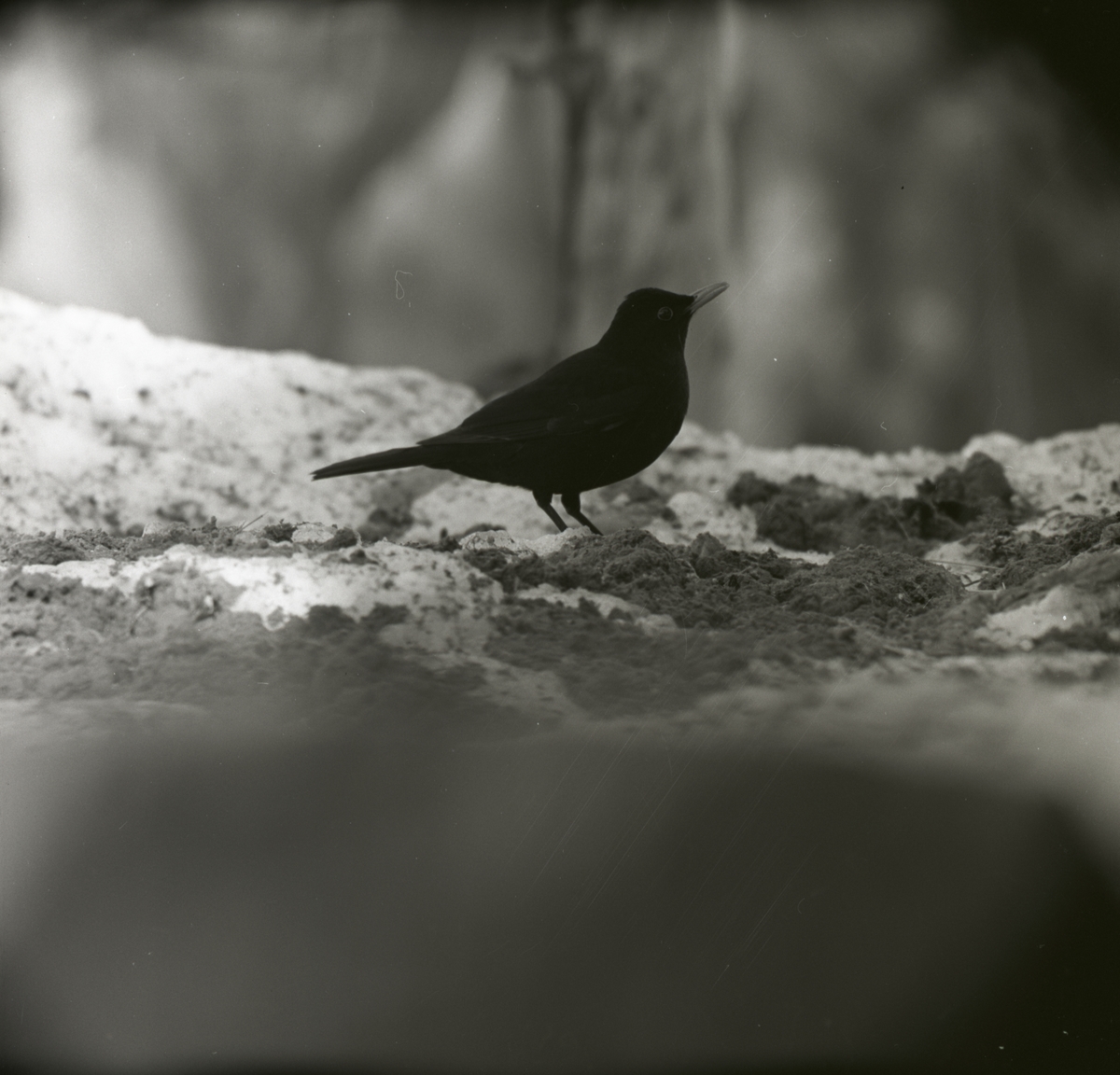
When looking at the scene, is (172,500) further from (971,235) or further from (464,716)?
(971,235)

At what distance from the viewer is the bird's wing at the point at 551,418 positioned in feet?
5.36

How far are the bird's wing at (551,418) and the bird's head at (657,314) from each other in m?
0.12

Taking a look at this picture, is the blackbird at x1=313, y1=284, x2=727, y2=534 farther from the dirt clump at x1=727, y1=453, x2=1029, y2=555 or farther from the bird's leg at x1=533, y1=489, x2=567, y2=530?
the dirt clump at x1=727, y1=453, x2=1029, y2=555

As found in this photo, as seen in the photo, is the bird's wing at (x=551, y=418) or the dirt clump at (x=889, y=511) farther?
the dirt clump at (x=889, y=511)

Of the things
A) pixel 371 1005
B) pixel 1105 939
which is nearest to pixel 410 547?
pixel 371 1005

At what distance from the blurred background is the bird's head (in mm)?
235

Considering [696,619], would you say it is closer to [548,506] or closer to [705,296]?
[548,506]

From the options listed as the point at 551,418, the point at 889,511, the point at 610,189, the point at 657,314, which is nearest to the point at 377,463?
the point at 551,418

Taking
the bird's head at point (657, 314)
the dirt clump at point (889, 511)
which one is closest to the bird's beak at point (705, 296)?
the bird's head at point (657, 314)

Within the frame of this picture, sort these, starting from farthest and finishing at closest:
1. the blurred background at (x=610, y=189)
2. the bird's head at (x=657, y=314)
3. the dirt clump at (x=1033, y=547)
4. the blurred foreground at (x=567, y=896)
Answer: the blurred background at (x=610, y=189), the bird's head at (x=657, y=314), the dirt clump at (x=1033, y=547), the blurred foreground at (x=567, y=896)

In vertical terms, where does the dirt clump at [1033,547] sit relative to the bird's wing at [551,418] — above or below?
below

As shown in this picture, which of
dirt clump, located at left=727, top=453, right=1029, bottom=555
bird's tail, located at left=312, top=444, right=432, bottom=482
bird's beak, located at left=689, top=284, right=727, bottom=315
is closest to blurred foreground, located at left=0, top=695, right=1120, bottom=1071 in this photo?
bird's tail, located at left=312, top=444, right=432, bottom=482

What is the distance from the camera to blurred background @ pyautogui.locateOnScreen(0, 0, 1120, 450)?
6.30 feet

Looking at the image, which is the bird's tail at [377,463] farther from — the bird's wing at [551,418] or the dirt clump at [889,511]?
the dirt clump at [889,511]
